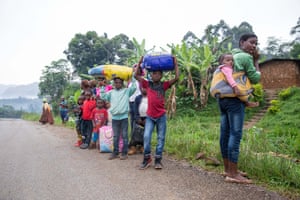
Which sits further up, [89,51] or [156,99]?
[89,51]

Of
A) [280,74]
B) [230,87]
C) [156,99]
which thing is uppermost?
[280,74]

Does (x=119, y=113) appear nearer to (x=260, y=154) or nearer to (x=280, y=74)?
(x=260, y=154)

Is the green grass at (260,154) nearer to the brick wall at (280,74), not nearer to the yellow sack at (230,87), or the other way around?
the yellow sack at (230,87)

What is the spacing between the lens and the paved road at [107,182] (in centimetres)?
299

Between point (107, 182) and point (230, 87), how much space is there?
1860 millimetres

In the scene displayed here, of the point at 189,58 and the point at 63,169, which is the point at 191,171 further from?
the point at 189,58

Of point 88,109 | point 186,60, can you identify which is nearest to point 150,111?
point 88,109

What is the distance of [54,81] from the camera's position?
27.0 metres

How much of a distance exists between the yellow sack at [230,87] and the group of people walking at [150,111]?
0.17 feet

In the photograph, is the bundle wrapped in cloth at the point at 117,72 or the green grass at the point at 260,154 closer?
the green grass at the point at 260,154

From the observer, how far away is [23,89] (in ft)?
415

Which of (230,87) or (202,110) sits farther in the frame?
(202,110)

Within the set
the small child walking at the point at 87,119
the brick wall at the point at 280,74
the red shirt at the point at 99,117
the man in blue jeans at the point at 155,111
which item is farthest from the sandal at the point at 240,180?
the brick wall at the point at 280,74

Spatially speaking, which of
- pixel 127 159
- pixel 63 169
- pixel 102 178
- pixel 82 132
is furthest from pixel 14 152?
pixel 102 178
